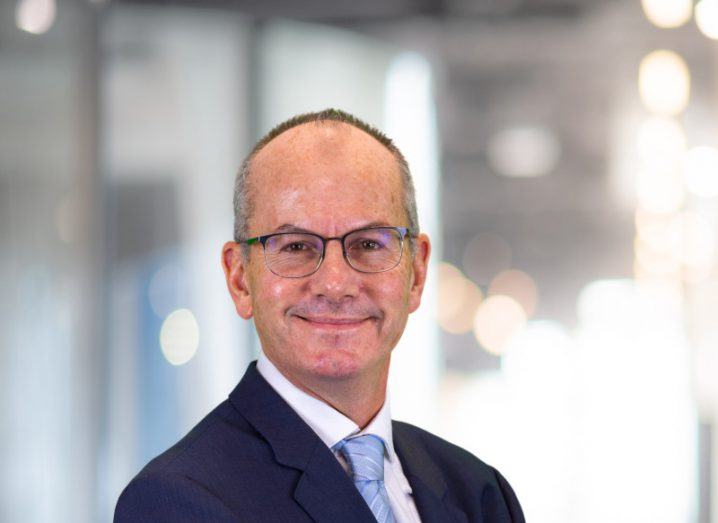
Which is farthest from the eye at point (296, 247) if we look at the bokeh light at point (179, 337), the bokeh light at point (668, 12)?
the bokeh light at point (668, 12)

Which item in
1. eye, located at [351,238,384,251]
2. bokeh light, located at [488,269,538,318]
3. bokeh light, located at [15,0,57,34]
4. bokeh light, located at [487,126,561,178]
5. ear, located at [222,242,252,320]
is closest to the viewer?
eye, located at [351,238,384,251]

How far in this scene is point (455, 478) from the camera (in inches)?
75.7

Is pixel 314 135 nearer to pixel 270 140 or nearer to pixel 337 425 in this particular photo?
pixel 270 140

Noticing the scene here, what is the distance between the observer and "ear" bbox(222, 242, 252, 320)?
191cm

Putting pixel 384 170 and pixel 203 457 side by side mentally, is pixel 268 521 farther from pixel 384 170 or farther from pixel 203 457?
pixel 384 170

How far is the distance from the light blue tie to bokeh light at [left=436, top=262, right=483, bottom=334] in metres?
3.66

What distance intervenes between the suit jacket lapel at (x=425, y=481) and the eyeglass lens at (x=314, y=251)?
0.33 metres

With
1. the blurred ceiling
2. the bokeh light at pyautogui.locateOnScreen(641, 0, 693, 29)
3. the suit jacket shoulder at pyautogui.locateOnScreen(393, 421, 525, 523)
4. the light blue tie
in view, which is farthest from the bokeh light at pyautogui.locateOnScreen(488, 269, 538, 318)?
the light blue tie

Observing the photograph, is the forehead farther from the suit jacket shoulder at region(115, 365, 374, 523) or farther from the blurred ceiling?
the blurred ceiling

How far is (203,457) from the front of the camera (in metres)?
1.62

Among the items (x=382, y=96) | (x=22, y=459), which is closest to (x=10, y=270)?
(x=22, y=459)

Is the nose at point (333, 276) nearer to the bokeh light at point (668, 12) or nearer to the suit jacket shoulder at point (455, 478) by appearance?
the suit jacket shoulder at point (455, 478)

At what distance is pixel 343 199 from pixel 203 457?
0.45 m

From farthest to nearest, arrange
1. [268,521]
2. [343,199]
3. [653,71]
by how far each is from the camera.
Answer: [653,71] → [343,199] → [268,521]
